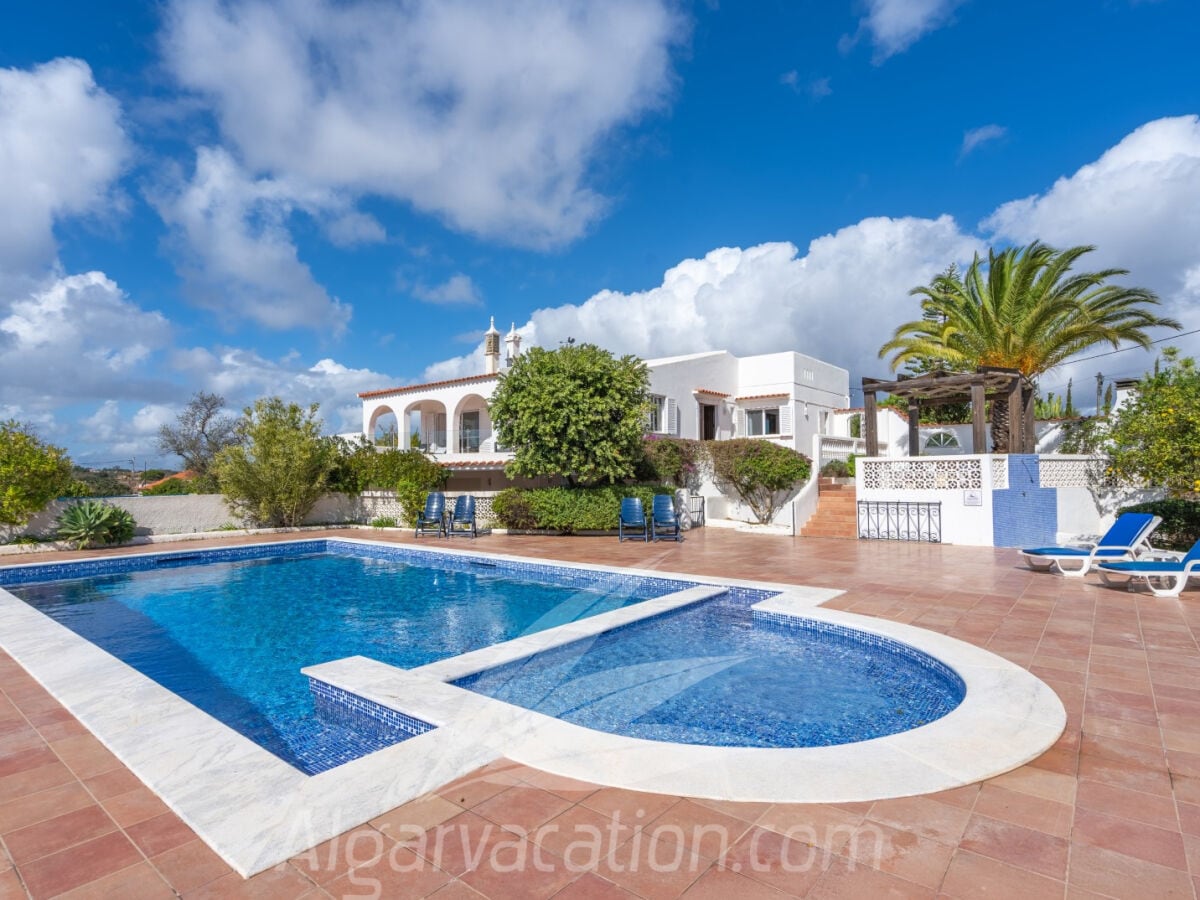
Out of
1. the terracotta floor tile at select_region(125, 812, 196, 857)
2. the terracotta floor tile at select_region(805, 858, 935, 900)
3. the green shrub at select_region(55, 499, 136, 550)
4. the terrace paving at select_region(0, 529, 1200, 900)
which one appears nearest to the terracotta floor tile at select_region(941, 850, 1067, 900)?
the terrace paving at select_region(0, 529, 1200, 900)

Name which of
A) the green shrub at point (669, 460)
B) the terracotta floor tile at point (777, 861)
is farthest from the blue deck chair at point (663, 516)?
the terracotta floor tile at point (777, 861)

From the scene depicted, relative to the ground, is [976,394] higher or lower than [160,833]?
higher

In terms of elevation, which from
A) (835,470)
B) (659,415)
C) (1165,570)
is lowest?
(1165,570)

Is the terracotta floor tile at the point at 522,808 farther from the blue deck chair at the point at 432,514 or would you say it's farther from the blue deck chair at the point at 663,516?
the blue deck chair at the point at 432,514

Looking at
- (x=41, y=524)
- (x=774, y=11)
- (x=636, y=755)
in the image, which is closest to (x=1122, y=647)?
(x=636, y=755)

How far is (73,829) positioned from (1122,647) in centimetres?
810

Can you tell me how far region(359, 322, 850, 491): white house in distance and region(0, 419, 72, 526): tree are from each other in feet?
37.7

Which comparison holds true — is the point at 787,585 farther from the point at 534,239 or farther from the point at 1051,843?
the point at 534,239

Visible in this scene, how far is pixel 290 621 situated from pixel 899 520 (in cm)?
1348

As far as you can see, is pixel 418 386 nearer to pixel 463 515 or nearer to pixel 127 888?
pixel 463 515

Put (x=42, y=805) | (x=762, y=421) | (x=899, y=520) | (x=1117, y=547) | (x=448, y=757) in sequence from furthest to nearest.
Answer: (x=762, y=421) → (x=899, y=520) → (x=1117, y=547) → (x=448, y=757) → (x=42, y=805)

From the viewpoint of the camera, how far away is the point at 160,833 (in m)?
2.97

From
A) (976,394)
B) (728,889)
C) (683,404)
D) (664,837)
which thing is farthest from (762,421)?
(728,889)

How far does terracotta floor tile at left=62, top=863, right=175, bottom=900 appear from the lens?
8.18ft
